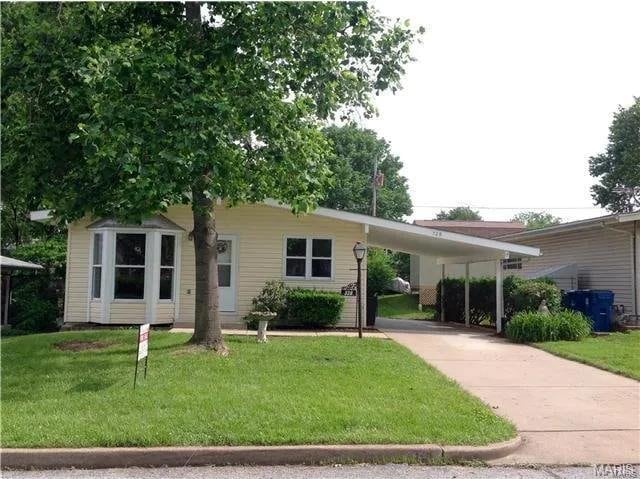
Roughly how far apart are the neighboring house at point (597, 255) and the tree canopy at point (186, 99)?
1038cm

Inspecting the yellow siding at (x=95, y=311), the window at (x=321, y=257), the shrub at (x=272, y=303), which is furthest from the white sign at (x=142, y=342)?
the window at (x=321, y=257)

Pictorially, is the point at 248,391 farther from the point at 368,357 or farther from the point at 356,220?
the point at 356,220

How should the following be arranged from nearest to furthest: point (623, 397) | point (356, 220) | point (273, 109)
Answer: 1. point (623, 397)
2. point (273, 109)
3. point (356, 220)

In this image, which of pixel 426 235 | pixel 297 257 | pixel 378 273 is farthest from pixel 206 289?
pixel 378 273

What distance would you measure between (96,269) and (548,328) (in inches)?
431

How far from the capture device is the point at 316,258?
661 inches

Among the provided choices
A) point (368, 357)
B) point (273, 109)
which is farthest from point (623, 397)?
point (273, 109)

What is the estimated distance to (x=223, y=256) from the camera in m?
16.7

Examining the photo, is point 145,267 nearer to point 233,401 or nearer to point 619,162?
point 233,401

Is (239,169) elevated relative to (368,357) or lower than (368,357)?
elevated

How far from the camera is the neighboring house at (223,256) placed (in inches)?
608

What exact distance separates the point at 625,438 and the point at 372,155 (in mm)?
47730

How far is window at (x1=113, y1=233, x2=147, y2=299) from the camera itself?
1548cm

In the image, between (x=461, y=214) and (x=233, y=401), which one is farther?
(x=461, y=214)
